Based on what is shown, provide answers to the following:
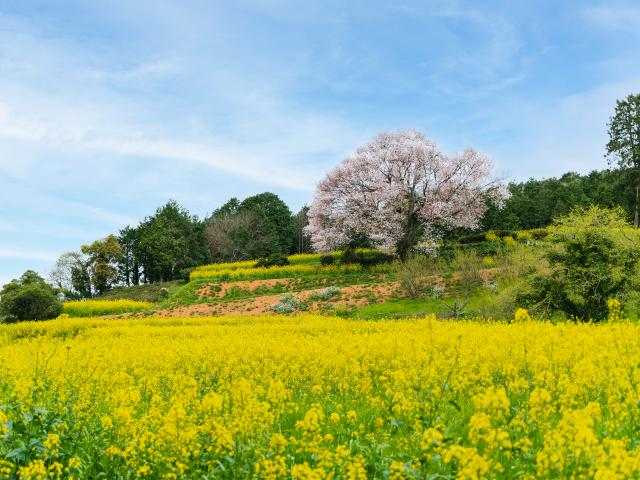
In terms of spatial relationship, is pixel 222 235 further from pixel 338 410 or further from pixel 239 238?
pixel 338 410

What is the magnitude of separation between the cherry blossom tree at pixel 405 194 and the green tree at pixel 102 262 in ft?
126

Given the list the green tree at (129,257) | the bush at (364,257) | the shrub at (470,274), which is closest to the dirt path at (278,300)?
the shrub at (470,274)

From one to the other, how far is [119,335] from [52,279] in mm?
59287

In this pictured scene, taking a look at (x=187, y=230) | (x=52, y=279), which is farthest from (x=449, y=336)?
(x=52, y=279)

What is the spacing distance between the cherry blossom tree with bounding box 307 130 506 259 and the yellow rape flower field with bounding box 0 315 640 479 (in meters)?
26.4

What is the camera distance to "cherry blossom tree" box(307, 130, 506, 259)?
38344 mm

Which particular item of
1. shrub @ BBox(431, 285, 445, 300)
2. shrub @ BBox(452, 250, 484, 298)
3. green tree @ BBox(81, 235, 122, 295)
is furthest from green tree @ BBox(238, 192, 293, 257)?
shrub @ BBox(452, 250, 484, 298)

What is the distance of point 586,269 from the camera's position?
17172mm

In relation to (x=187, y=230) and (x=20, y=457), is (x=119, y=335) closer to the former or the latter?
(x=20, y=457)

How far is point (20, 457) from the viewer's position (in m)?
5.21

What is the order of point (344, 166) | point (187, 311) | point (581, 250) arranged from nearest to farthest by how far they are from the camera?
1. point (581, 250)
2. point (187, 311)
3. point (344, 166)

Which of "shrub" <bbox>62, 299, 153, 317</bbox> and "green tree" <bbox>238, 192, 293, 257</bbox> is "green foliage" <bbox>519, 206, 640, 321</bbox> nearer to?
"shrub" <bbox>62, 299, 153, 317</bbox>

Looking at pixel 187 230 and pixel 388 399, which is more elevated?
pixel 187 230

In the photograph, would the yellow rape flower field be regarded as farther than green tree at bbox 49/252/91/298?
No
